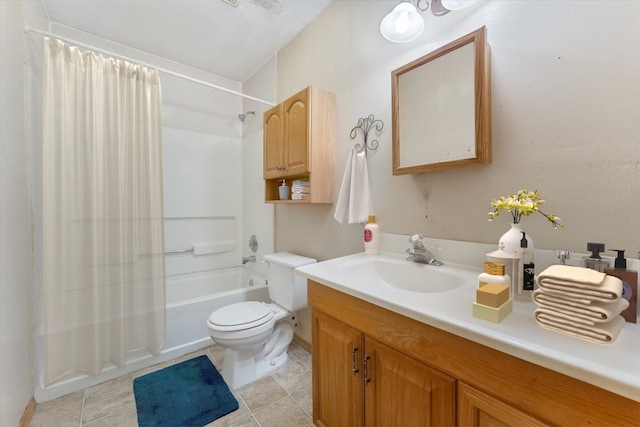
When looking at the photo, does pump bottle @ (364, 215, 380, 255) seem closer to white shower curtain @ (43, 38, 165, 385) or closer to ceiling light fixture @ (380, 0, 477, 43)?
ceiling light fixture @ (380, 0, 477, 43)

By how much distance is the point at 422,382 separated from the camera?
73 centimetres

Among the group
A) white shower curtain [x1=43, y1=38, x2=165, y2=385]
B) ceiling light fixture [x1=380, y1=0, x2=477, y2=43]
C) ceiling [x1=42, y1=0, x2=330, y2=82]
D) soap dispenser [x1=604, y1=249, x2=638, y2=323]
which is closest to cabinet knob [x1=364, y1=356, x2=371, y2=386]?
soap dispenser [x1=604, y1=249, x2=638, y2=323]

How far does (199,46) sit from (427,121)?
2.14 m

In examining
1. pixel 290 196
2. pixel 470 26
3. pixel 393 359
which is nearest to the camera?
pixel 393 359

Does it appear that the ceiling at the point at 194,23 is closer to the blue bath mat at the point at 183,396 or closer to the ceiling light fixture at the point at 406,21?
the ceiling light fixture at the point at 406,21

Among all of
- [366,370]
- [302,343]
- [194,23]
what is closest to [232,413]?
[302,343]

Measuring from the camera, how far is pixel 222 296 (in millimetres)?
2008

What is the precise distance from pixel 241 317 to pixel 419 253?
3.71 feet

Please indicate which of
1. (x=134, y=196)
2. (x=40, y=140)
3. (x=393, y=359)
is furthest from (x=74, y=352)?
(x=393, y=359)

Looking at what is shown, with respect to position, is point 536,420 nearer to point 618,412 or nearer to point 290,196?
point 618,412

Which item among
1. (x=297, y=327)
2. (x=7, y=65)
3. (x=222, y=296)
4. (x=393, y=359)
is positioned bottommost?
(x=297, y=327)

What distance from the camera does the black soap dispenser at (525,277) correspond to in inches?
28.3

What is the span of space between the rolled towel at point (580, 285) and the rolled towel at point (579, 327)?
0.05 meters

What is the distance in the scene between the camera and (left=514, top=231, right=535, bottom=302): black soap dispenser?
719 millimetres
